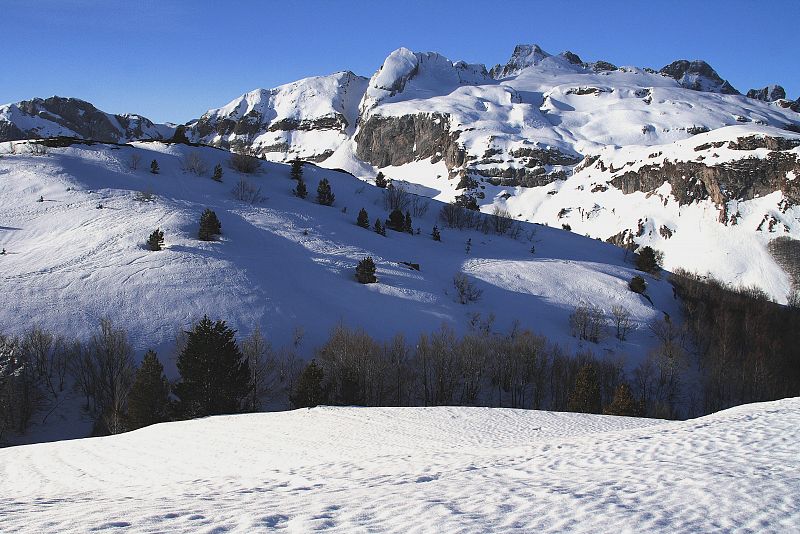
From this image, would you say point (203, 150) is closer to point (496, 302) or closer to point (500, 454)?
point (496, 302)

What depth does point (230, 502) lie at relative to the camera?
7.64 meters

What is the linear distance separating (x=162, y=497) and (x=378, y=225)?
5899 cm

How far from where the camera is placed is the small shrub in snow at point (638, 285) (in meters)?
58.8

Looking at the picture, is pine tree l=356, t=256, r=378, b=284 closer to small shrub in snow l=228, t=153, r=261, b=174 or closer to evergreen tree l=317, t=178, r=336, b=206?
evergreen tree l=317, t=178, r=336, b=206

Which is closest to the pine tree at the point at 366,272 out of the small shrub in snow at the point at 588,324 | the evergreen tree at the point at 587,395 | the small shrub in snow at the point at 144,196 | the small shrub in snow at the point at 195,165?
the small shrub in snow at the point at 588,324

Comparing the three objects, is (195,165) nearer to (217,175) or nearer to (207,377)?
(217,175)

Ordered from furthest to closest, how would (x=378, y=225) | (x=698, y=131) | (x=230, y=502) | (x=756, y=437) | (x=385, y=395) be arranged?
(x=698, y=131)
(x=378, y=225)
(x=385, y=395)
(x=756, y=437)
(x=230, y=502)

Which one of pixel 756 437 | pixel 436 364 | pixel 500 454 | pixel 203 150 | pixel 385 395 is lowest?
pixel 385 395

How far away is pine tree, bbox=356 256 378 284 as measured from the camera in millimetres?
50531

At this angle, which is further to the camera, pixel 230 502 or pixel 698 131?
pixel 698 131

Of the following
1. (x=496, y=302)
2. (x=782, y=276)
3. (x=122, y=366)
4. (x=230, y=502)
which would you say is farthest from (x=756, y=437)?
(x=782, y=276)

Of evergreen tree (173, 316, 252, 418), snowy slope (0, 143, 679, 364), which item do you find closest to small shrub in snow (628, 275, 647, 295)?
snowy slope (0, 143, 679, 364)

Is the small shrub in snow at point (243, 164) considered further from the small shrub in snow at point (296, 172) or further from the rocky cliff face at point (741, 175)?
the rocky cliff face at point (741, 175)

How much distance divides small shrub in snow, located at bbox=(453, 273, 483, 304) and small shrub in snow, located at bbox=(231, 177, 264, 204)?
3239 centimetres
